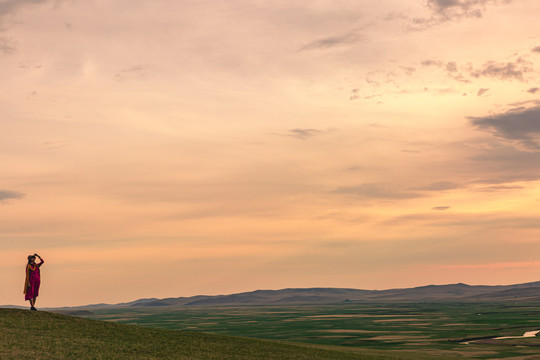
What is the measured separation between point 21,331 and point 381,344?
175 ft

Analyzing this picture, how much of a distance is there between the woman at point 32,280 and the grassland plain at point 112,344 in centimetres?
112

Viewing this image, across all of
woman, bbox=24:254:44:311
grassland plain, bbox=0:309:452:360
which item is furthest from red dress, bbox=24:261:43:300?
grassland plain, bbox=0:309:452:360

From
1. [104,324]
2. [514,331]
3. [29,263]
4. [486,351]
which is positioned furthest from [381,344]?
[29,263]

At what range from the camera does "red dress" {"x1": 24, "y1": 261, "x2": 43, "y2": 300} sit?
3656 centimetres

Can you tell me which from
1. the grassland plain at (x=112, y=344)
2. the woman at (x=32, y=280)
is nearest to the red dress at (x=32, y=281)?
the woman at (x=32, y=280)

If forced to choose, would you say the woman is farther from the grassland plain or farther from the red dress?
the grassland plain

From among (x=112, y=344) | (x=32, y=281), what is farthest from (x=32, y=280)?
(x=112, y=344)

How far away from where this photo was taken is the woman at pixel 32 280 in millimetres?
36562

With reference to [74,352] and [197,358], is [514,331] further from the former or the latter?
[74,352]

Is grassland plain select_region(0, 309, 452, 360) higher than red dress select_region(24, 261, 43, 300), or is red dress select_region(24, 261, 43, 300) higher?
red dress select_region(24, 261, 43, 300)

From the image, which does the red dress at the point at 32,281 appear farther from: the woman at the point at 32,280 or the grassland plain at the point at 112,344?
the grassland plain at the point at 112,344

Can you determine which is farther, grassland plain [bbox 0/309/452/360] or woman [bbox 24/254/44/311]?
woman [bbox 24/254/44/311]

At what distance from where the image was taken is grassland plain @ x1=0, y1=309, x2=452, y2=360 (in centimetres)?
2803

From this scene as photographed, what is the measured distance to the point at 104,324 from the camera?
38906 mm
